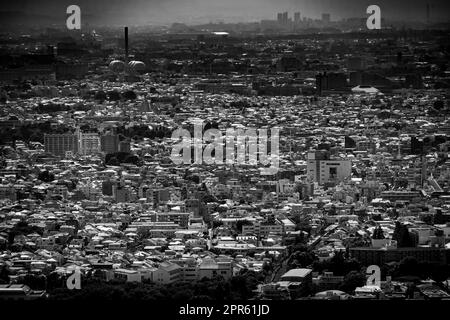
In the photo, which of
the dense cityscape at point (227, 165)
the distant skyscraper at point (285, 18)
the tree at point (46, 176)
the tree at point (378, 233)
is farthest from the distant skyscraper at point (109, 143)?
the tree at point (378, 233)

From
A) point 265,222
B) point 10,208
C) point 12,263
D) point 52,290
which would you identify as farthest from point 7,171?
point 52,290

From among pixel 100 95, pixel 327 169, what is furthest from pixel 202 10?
pixel 100 95

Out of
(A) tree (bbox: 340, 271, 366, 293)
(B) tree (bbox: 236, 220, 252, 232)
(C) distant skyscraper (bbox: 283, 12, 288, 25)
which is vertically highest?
(C) distant skyscraper (bbox: 283, 12, 288, 25)

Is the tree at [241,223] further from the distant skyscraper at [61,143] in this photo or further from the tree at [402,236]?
the distant skyscraper at [61,143]

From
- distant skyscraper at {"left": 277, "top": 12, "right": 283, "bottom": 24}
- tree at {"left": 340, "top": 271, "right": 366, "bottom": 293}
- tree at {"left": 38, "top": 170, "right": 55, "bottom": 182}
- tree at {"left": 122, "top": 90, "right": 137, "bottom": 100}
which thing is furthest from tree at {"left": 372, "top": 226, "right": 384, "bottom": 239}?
tree at {"left": 122, "top": 90, "right": 137, "bottom": 100}

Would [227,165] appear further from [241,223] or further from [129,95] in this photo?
[129,95]

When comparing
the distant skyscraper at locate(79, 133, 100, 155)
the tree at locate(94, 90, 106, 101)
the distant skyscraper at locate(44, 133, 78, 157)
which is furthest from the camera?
the tree at locate(94, 90, 106, 101)

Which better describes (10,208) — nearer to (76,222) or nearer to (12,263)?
(76,222)

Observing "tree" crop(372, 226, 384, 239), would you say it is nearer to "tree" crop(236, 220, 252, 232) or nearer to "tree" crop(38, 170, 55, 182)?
"tree" crop(236, 220, 252, 232)

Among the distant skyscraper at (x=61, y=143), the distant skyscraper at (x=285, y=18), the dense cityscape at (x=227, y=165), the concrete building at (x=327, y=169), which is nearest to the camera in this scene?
the dense cityscape at (x=227, y=165)
